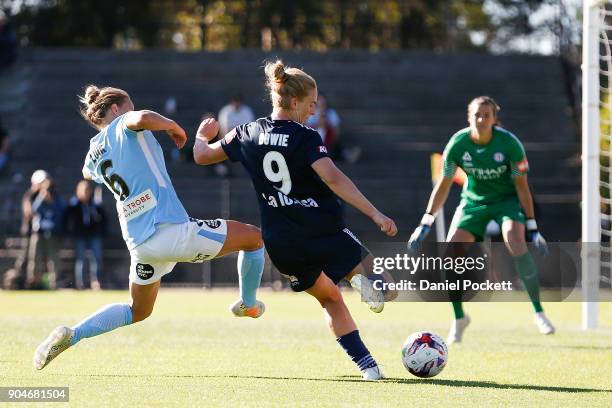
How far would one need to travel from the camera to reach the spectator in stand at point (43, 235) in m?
21.7

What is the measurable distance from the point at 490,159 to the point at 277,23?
19832 millimetres

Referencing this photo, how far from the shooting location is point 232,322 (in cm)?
1350

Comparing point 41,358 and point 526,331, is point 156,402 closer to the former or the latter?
point 41,358

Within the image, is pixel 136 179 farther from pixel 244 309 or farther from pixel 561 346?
pixel 561 346

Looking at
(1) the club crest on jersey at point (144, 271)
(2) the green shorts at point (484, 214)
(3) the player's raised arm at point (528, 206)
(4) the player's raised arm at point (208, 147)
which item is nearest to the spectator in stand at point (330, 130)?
(2) the green shorts at point (484, 214)

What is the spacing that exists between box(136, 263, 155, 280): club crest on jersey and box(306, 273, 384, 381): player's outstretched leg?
1085 mm

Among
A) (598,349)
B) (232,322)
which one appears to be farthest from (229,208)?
(598,349)

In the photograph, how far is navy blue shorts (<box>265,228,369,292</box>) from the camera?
7652 millimetres

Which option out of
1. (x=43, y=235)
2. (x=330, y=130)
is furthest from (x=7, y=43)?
(x=330, y=130)

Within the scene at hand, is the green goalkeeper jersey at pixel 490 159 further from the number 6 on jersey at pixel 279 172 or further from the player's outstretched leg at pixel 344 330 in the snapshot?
the number 6 on jersey at pixel 279 172

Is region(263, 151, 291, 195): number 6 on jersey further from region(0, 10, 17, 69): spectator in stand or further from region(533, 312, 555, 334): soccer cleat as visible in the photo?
region(0, 10, 17, 69): spectator in stand

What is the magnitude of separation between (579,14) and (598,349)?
833 inches

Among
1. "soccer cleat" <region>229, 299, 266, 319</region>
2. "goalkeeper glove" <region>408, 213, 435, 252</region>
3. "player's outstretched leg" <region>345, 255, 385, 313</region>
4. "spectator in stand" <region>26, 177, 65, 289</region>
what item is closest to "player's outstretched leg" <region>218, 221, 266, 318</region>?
"soccer cleat" <region>229, 299, 266, 319</region>

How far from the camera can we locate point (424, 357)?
8062 mm
